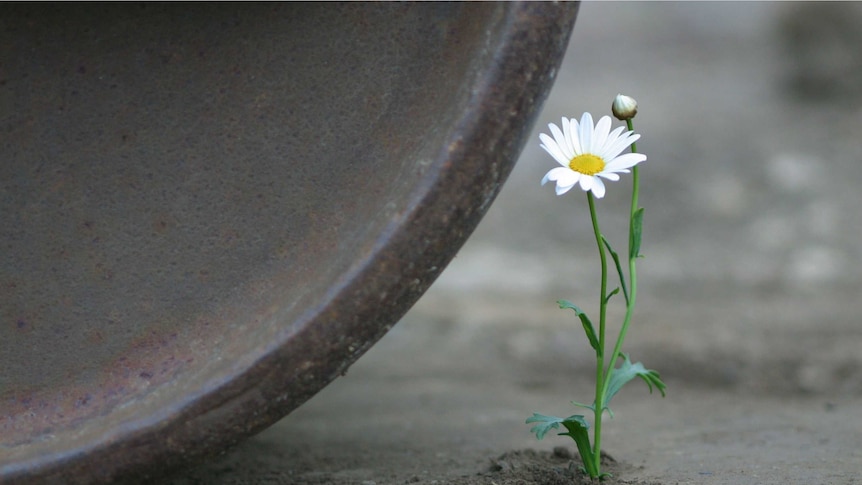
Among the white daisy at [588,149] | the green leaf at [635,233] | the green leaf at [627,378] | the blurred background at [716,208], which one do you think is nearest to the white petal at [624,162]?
the white daisy at [588,149]

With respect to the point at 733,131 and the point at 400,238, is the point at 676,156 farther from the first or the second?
the point at 400,238

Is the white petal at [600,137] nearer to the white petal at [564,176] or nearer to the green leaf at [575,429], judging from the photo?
the white petal at [564,176]

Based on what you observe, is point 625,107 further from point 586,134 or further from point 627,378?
point 627,378

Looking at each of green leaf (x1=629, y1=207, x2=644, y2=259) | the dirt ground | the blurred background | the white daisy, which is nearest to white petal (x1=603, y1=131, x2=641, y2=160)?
the white daisy

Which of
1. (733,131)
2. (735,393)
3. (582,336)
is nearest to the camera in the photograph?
(735,393)

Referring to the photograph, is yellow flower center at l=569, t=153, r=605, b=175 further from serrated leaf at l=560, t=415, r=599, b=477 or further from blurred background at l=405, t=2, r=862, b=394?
blurred background at l=405, t=2, r=862, b=394

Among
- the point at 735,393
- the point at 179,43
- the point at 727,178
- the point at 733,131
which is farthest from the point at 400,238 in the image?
the point at 733,131
